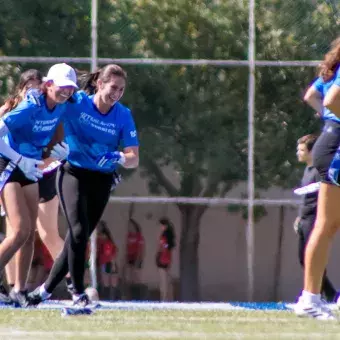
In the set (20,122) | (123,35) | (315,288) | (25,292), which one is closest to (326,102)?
(315,288)

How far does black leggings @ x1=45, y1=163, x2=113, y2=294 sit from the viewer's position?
802 centimetres

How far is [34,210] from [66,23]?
13.0ft

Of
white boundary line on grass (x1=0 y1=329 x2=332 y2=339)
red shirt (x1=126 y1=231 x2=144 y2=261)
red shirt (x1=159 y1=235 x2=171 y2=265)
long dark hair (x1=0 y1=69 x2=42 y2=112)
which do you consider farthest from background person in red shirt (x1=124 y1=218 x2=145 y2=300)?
white boundary line on grass (x1=0 y1=329 x2=332 y2=339)

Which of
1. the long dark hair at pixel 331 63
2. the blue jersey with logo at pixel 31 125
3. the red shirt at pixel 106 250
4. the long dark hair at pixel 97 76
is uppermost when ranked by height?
the long dark hair at pixel 331 63

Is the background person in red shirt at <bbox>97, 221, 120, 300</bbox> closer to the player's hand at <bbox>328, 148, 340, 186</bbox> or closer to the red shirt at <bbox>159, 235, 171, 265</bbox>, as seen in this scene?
the red shirt at <bbox>159, 235, 171, 265</bbox>

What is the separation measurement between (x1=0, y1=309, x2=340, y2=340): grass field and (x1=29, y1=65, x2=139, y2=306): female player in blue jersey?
1.12 feet

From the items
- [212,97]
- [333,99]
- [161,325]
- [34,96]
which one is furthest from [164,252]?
[333,99]

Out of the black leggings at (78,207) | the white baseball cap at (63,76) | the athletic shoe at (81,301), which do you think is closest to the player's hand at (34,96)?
the white baseball cap at (63,76)

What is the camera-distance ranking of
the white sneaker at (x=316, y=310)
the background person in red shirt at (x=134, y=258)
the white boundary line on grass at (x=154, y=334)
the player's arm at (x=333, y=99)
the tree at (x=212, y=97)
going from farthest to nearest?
1. the background person in red shirt at (x=134, y=258)
2. the tree at (x=212, y=97)
3. the white sneaker at (x=316, y=310)
4. the player's arm at (x=333, y=99)
5. the white boundary line on grass at (x=154, y=334)

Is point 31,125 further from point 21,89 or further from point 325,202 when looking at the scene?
point 325,202

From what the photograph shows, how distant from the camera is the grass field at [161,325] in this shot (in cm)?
659

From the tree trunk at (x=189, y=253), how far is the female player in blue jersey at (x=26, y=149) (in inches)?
193

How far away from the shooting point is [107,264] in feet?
41.8

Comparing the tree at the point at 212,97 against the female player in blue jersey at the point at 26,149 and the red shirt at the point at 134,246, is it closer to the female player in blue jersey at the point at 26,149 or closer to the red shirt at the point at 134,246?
the red shirt at the point at 134,246
